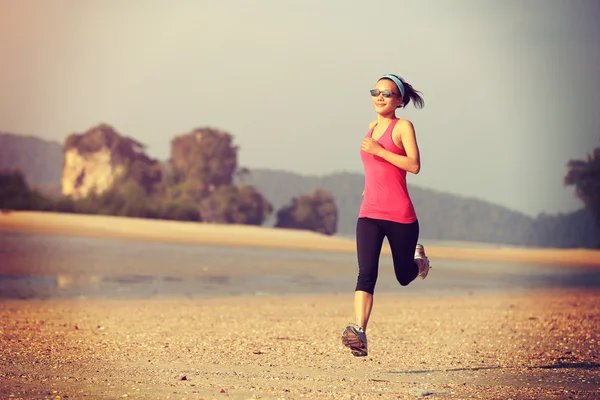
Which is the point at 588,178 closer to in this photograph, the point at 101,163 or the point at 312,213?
the point at 312,213

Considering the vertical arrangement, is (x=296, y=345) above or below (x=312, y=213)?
below

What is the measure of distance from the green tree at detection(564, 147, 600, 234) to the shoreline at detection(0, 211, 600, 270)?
2958mm

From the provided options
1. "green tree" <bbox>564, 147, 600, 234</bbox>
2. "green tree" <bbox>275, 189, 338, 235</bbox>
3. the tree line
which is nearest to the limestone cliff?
the tree line

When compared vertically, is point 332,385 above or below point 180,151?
below

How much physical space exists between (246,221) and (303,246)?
632 inches

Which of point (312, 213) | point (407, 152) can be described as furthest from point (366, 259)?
point (312, 213)

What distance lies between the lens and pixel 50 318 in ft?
36.4

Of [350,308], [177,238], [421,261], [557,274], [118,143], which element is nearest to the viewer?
[421,261]

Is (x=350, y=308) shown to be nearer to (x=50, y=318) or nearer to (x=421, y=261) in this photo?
(x=50, y=318)

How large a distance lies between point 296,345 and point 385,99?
3.10 meters

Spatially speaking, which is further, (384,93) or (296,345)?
(296,345)

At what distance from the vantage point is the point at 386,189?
6410 millimetres

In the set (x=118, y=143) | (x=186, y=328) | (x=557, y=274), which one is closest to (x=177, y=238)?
(x=557, y=274)

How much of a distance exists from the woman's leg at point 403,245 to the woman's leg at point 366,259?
8 cm
